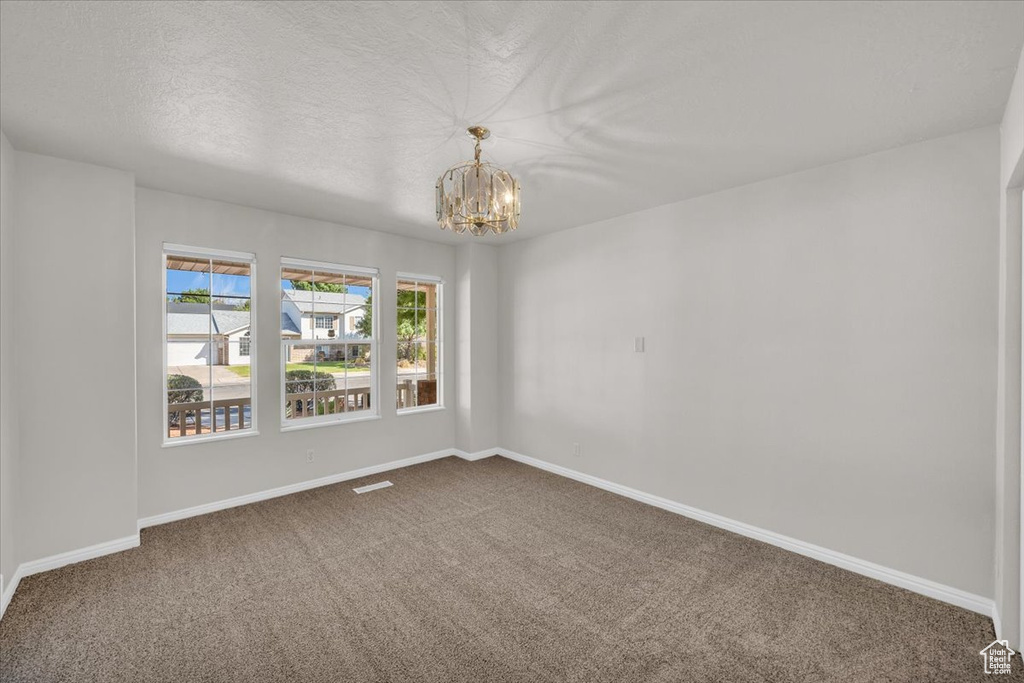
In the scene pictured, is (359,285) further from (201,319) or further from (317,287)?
(201,319)

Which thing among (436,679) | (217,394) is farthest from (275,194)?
(436,679)

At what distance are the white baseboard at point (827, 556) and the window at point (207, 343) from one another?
3.44m

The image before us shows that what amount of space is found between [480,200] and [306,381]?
3.02 meters

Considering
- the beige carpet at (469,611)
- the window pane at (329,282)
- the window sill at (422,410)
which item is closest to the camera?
the beige carpet at (469,611)

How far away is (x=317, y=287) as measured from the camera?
176 inches

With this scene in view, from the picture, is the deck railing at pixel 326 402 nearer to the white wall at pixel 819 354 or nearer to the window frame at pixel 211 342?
the window frame at pixel 211 342

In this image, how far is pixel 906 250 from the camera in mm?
2654

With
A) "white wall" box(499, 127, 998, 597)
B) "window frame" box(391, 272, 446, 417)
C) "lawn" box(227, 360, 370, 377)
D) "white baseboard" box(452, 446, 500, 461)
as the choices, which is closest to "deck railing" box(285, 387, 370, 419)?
"lawn" box(227, 360, 370, 377)

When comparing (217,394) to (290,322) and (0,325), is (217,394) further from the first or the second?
(0,325)

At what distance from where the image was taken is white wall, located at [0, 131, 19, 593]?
2.49m

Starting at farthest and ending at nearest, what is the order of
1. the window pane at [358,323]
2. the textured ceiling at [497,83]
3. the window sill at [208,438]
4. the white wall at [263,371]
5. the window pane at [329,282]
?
the window pane at [358,323], the window pane at [329,282], the window sill at [208,438], the white wall at [263,371], the textured ceiling at [497,83]

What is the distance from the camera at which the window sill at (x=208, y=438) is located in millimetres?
3570

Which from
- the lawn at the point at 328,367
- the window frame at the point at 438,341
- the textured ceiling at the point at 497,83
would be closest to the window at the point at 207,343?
the lawn at the point at 328,367

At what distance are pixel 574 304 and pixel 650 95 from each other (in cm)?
266
